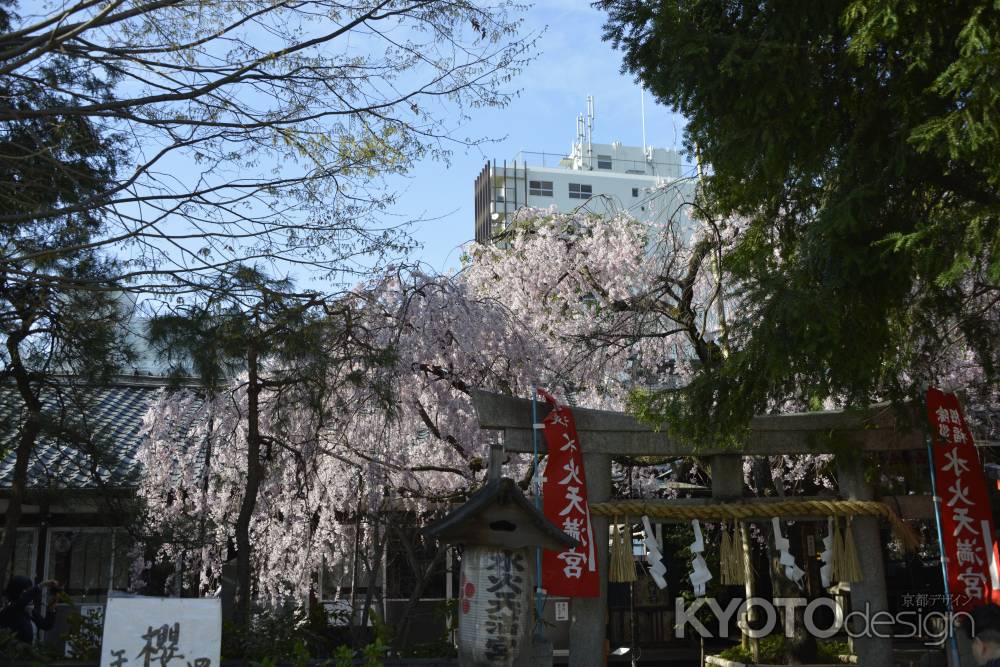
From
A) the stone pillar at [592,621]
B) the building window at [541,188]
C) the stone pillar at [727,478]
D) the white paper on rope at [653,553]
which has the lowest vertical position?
the stone pillar at [592,621]

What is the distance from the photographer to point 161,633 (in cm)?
542

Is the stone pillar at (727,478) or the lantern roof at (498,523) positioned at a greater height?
the stone pillar at (727,478)

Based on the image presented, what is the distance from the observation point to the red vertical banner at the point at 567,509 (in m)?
8.91

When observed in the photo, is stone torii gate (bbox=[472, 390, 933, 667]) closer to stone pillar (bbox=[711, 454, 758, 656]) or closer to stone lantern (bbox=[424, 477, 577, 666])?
stone pillar (bbox=[711, 454, 758, 656])

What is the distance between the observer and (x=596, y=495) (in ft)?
30.8

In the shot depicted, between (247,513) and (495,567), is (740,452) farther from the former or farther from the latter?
→ (247,513)

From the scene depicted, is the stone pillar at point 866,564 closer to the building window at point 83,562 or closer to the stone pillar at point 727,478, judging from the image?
the stone pillar at point 727,478

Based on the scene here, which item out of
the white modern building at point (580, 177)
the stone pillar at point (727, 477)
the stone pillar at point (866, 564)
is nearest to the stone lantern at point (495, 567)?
the stone pillar at point (727, 477)

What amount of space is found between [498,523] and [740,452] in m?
3.91

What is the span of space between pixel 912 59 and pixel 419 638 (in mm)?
12145

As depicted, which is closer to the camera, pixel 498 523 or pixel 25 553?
pixel 498 523

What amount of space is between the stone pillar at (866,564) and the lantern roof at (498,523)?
428 cm

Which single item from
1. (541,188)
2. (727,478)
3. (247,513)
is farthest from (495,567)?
(541,188)

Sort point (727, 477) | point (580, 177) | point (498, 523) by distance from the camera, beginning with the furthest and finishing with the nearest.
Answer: point (580, 177) → point (727, 477) → point (498, 523)
